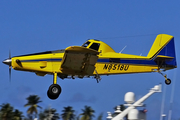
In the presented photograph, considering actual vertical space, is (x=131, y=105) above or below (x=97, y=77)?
below

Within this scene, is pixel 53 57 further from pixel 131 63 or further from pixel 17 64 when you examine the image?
pixel 131 63

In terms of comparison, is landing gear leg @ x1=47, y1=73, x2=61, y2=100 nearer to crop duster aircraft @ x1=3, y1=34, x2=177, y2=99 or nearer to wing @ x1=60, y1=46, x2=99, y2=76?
crop duster aircraft @ x1=3, y1=34, x2=177, y2=99

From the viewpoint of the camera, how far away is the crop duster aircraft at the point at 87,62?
51.8ft

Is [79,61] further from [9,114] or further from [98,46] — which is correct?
[9,114]

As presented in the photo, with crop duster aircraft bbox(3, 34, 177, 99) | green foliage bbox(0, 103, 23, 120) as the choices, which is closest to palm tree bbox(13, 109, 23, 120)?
green foliage bbox(0, 103, 23, 120)

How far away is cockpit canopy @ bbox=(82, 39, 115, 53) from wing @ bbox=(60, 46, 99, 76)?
32.3 inches

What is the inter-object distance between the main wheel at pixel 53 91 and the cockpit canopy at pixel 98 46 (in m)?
2.34

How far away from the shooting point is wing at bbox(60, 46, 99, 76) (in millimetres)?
15234

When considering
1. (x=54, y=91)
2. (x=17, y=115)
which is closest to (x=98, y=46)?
(x=54, y=91)

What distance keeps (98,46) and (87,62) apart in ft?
3.60

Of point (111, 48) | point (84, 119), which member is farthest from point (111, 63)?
point (84, 119)

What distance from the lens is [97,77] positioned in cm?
1692

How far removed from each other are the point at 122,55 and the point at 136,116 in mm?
5624

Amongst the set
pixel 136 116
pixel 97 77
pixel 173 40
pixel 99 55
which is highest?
pixel 173 40
